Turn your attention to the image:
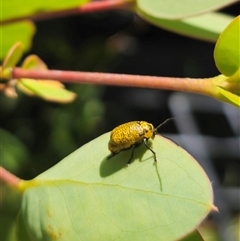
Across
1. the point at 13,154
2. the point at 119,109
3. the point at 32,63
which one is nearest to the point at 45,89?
the point at 32,63

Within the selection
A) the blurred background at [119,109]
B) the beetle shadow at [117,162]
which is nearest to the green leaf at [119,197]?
the beetle shadow at [117,162]

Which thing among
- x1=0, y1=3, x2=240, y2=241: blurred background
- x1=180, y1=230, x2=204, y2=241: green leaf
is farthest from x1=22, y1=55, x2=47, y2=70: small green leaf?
x1=0, y1=3, x2=240, y2=241: blurred background

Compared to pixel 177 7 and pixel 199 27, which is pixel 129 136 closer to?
pixel 177 7

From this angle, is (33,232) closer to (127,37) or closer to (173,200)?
(173,200)

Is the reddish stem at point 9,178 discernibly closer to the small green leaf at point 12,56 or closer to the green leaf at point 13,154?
the small green leaf at point 12,56

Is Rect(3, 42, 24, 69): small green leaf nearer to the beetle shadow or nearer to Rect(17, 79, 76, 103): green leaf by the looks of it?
Rect(17, 79, 76, 103): green leaf

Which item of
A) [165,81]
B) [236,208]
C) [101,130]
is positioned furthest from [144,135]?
[101,130]

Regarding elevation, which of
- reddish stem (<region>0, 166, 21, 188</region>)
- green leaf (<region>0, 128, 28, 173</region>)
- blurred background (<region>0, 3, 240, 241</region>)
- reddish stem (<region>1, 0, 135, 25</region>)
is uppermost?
reddish stem (<region>1, 0, 135, 25</region>)

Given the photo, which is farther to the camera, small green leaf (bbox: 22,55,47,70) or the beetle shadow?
small green leaf (bbox: 22,55,47,70)
